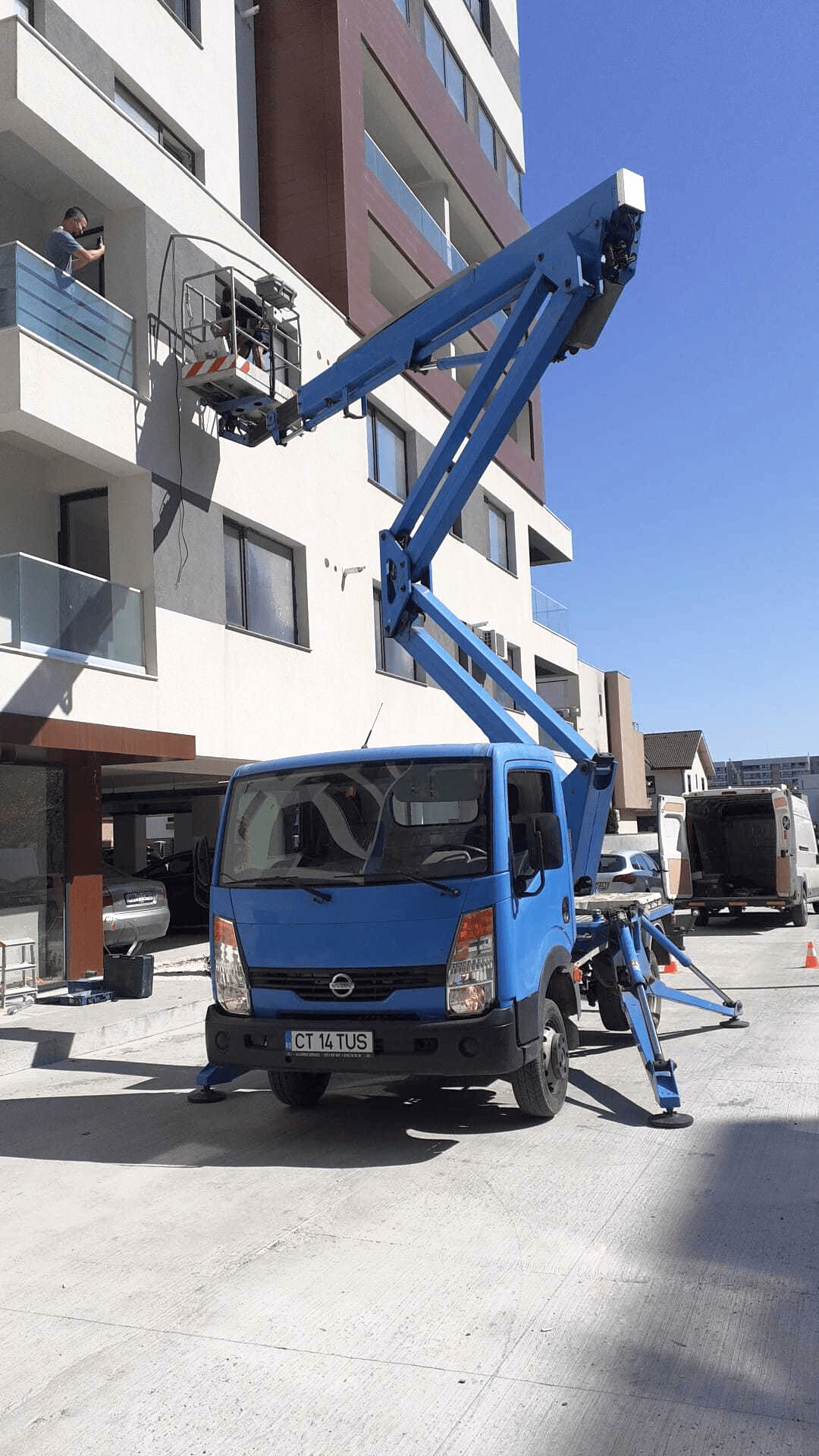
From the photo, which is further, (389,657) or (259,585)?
(389,657)

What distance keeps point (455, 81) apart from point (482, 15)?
4.62 metres

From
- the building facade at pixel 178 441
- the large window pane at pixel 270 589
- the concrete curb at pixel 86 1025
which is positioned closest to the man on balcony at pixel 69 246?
the building facade at pixel 178 441

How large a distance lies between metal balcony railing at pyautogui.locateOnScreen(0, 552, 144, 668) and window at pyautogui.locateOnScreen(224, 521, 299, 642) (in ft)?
7.98

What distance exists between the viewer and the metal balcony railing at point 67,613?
11.9 meters

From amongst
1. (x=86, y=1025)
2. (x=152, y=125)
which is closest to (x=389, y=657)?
(x=152, y=125)

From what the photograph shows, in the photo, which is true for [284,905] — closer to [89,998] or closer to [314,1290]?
[314,1290]

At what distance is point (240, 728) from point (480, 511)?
13190 mm

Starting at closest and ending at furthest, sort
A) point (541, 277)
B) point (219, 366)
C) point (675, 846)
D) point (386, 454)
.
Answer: point (541, 277) < point (219, 366) < point (675, 846) < point (386, 454)

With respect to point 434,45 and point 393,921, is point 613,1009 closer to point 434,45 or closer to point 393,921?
point 393,921

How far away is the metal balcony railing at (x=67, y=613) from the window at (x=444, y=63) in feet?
60.7

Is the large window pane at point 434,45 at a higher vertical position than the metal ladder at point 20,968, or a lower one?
higher

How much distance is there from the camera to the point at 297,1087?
7367mm

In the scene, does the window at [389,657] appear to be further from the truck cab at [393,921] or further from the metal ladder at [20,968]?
the truck cab at [393,921]

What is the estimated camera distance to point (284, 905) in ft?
21.5
